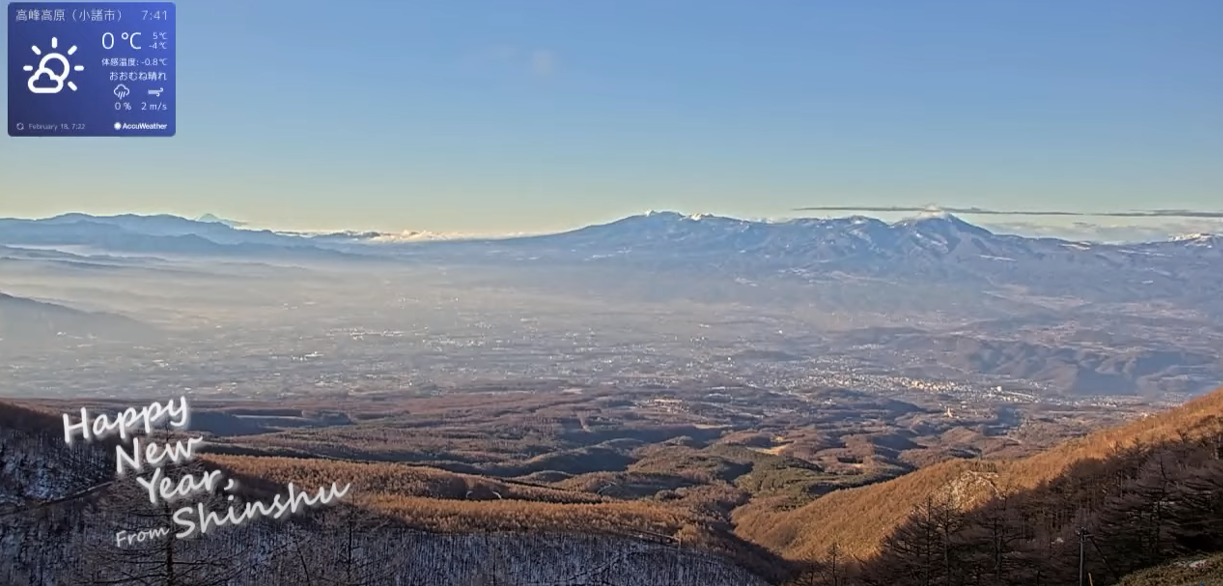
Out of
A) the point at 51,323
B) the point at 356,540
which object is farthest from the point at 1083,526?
the point at 51,323

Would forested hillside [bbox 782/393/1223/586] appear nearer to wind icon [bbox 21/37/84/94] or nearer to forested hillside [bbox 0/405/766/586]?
forested hillside [bbox 0/405/766/586]

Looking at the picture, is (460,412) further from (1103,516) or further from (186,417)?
(186,417)

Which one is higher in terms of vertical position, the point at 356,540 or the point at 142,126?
the point at 142,126

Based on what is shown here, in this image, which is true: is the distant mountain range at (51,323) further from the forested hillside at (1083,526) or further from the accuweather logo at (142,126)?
the forested hillside at (1083,526)
